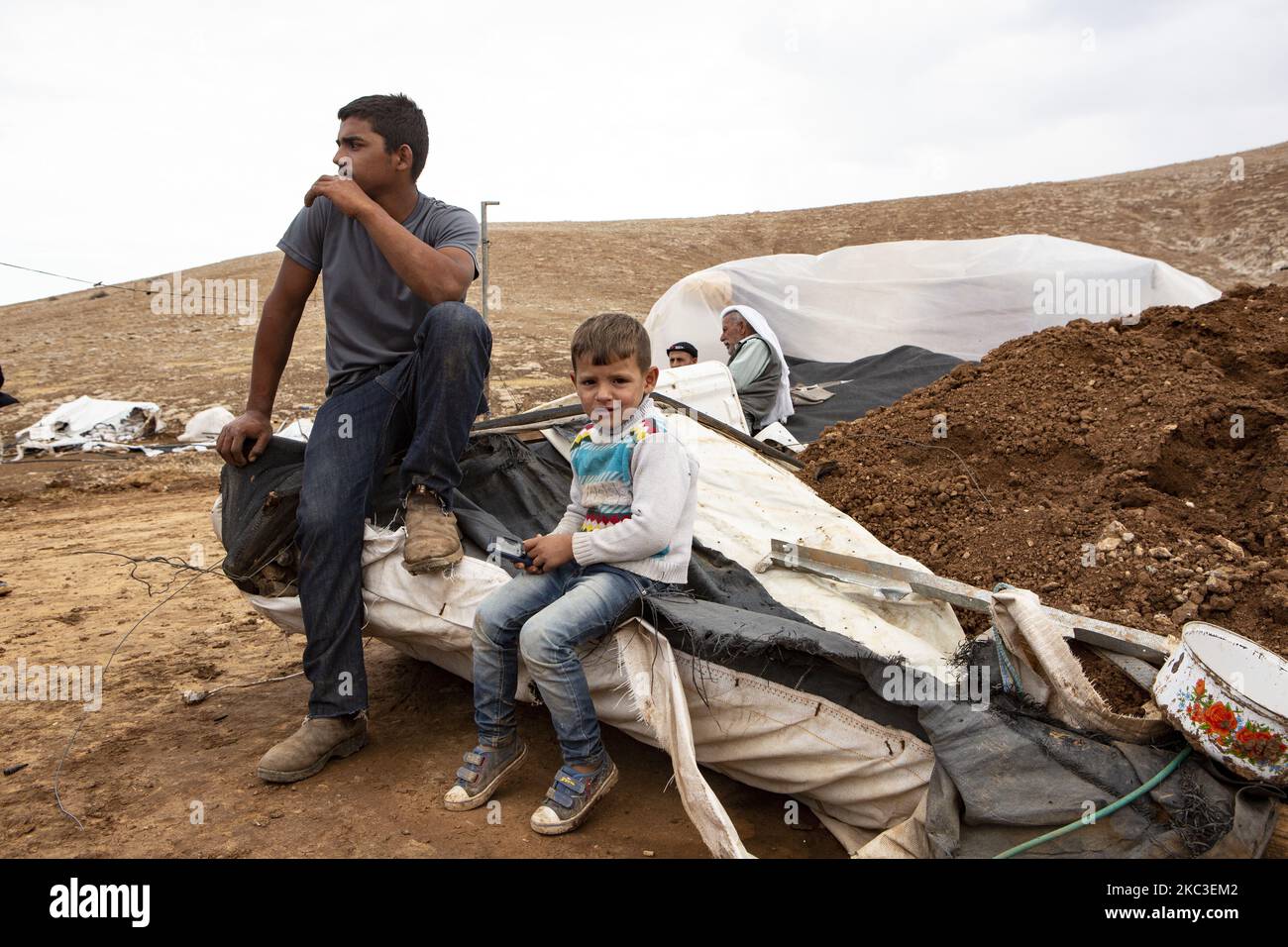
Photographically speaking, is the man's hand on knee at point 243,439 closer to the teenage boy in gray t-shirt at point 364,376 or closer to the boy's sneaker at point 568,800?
the teenage boy in gray t-shirt at point 364,376

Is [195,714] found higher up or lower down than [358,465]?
lower down

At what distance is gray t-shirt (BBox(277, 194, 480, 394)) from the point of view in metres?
2.62

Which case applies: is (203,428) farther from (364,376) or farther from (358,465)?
(358,465)

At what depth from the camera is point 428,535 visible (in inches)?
92.6

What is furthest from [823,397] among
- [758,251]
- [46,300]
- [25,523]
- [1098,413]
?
[46,300]

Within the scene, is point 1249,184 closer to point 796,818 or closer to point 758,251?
point 758,251

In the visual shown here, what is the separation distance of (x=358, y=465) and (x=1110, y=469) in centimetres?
225

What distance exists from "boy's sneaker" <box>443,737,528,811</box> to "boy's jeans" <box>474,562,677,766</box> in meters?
0.03

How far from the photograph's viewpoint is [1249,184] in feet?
68.6

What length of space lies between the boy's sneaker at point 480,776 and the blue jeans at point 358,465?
15.0 inches

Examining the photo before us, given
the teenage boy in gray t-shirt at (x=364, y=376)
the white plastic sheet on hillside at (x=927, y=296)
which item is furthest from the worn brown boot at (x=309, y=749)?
the white plastic sheet on hillside at (x=927, y=296)

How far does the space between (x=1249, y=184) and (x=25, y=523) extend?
2383cm

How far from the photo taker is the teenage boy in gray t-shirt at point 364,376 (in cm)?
236

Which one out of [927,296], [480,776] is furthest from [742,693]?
[927,296]
